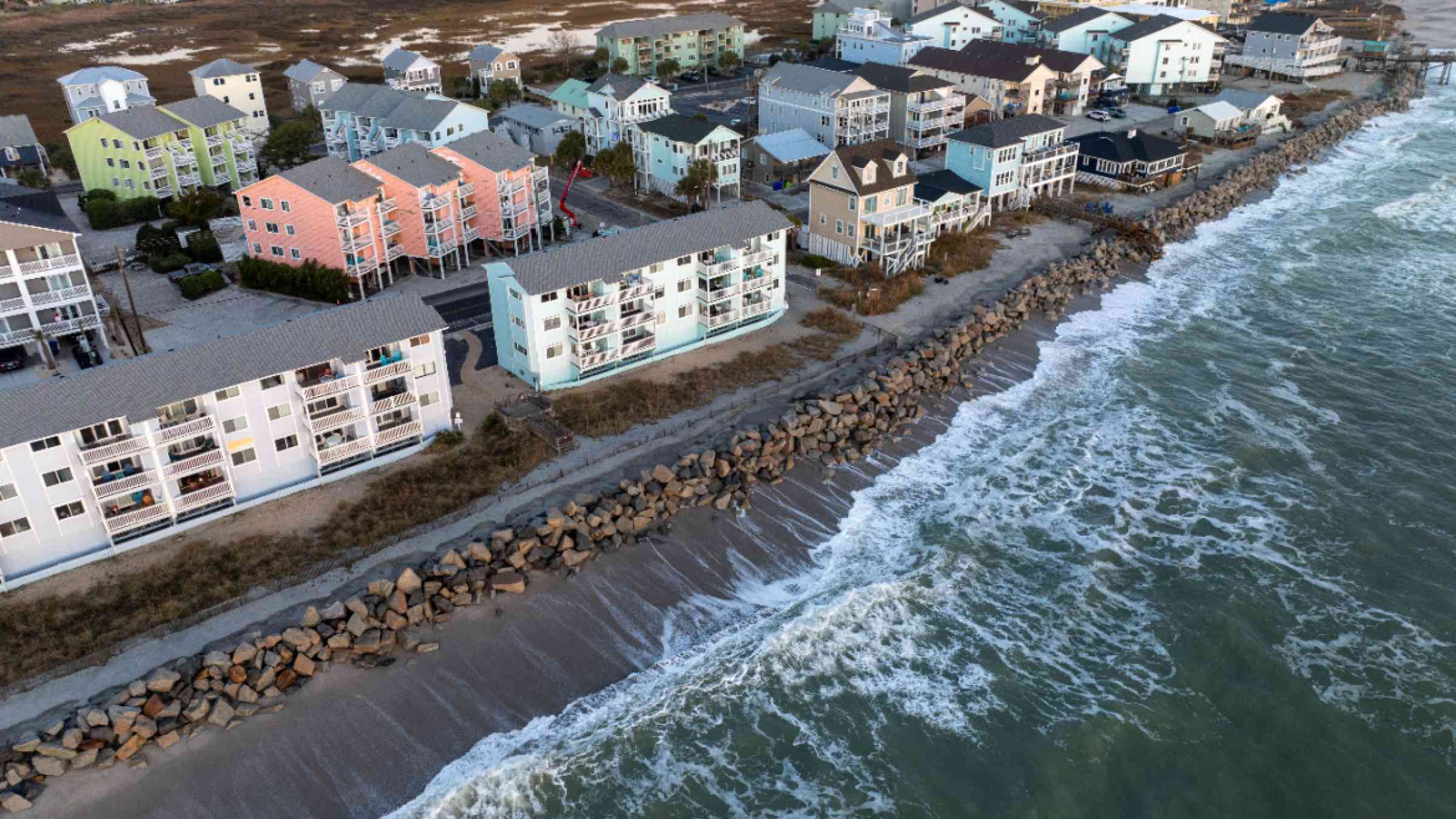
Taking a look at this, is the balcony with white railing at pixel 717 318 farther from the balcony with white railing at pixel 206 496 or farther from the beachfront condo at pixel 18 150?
the beachfront condo at pixel 18 150

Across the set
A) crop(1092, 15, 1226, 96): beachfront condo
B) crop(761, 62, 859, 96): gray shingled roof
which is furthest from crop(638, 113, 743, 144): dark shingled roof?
crop(1092, 15, 1226, 96): beachfront condo

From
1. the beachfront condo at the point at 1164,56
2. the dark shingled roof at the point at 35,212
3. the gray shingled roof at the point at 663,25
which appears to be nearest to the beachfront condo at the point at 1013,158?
the beachfront condo at the point at 1164,56

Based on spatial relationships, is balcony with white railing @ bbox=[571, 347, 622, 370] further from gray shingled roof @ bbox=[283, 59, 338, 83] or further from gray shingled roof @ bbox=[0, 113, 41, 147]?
gray shingled roof @ bbox=[283, 59, 338, 83]

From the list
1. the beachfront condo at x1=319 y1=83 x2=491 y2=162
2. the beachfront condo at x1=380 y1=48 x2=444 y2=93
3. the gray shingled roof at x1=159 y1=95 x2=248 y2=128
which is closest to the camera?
the gray shingled roof at x1=159 y1=95 x2=248 y2=128

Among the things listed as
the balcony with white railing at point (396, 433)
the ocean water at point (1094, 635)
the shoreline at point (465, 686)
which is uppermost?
the balcony with white railing at point (396, 433)

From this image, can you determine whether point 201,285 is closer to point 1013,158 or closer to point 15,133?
point 15,133

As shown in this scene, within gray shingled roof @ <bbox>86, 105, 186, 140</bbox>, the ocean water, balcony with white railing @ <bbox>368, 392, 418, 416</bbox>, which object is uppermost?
gray shingled roof @ <bbox>86, 105, 186, 140</bbox>
